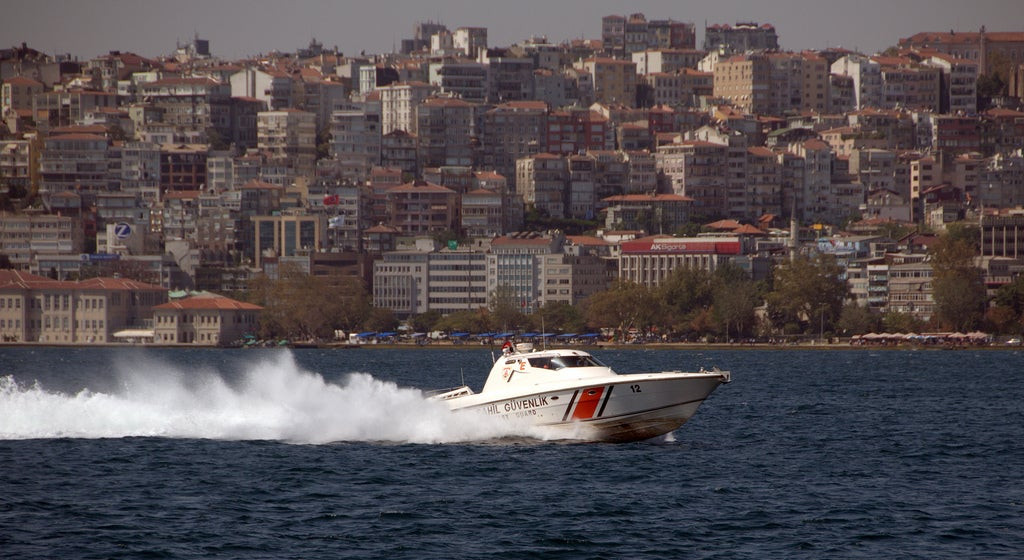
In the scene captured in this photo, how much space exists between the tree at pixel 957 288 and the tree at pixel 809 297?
751 cm

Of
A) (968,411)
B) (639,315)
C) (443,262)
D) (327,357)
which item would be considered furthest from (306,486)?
(443,262)

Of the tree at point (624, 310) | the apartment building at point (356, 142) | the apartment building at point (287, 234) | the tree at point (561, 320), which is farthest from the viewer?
the apartment building at point (356, 142)

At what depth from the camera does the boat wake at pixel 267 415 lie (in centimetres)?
3766

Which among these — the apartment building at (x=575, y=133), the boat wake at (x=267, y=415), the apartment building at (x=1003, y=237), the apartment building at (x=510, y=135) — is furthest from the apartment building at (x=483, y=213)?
the boat wake at (x=267, y=415)

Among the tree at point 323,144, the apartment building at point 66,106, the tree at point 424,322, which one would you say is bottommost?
the tree at point 424,322

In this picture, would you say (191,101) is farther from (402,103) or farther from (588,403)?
(588,403)

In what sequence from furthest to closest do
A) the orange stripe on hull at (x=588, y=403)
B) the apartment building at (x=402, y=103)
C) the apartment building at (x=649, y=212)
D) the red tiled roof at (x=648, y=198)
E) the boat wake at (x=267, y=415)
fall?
1. the apartment building at (x=402, y=103)
2. the red tiled roof at (x=648, y=198)
3. the apartment building at (x=649, y=212)
4. the boat wake at (x=267, y=415)
5. the orange stripe on hull at (x=588, y=403)

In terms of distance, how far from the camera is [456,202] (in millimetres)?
166375

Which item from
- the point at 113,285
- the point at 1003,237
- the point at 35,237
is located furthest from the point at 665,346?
the point at 35,237

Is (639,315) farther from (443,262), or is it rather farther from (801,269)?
(443,262)

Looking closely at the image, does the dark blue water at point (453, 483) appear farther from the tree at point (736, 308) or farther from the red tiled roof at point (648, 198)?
the red tiled roof at point (648, 198)

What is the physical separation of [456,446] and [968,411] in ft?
70.9

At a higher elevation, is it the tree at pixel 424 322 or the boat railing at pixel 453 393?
the boat railing at pixel 453 393

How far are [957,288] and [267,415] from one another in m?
96.5
